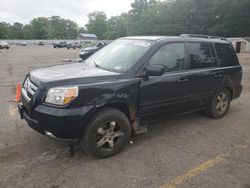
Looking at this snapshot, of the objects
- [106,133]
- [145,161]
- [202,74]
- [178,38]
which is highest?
[178,38]

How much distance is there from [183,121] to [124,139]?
1925mm

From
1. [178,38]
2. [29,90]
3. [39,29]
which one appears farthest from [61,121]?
[39,29]

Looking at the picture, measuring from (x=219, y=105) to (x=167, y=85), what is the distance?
1.89m

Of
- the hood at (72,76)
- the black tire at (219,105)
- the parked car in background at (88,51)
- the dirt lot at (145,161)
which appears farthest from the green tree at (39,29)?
the hood at (72,76)

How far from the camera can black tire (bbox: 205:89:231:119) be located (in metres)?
5.36

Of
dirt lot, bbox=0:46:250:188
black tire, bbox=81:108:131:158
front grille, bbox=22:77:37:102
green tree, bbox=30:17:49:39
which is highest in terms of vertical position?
green tree, bbox=30:17:49:39

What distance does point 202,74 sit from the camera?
15.9ft

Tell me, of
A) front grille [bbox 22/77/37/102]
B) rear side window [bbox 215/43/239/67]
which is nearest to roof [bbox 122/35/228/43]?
rear side window [bbox 215/43/239/67]

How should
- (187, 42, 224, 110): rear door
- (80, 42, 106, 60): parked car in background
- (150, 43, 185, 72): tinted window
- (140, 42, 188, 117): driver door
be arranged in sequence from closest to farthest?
(140, 42, 188, 117): driver door, (150, 43, 185, 72): tinted window, (187, 42, 224, 110): rear door, (80, 42, 106, 60): parked car in background

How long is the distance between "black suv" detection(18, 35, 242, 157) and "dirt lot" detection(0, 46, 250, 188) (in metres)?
0.34

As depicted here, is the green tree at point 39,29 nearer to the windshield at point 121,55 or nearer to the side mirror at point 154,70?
the windshield at point 121,55

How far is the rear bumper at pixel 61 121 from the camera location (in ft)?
10.7

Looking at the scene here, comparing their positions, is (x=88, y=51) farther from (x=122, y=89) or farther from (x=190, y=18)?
(x=190, y=18)

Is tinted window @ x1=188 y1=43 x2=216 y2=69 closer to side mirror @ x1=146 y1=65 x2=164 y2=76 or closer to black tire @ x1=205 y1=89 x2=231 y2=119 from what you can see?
black tire @ x1=205 y1=89 x2=231 y2=119
